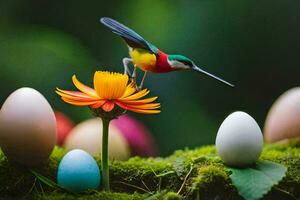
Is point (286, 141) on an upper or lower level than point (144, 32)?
lower

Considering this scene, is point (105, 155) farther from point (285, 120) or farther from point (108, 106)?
point (285, 120)

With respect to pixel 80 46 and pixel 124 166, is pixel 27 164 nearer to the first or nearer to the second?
pixel 124 166

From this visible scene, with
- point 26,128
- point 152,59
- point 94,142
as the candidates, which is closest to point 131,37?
point 152,59

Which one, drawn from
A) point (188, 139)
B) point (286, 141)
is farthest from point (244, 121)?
point (188, 139)

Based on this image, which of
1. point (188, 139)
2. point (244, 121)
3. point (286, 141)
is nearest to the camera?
point (244, 121)

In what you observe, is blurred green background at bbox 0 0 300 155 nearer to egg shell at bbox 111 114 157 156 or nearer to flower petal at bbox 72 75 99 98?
egg shell at bbox 111 114 157 156

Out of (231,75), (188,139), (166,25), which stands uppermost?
(166,25)
